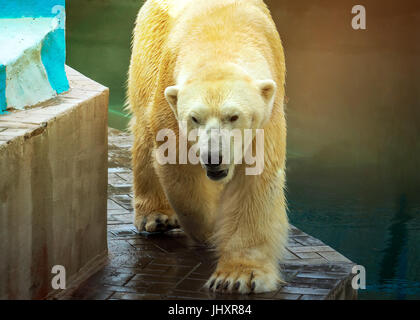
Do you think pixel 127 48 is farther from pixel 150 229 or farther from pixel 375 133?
pixel 150 229

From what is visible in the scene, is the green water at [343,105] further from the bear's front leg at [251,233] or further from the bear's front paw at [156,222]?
the bear's front leg at [251,233]

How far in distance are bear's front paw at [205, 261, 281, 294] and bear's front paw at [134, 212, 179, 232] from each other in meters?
1.04

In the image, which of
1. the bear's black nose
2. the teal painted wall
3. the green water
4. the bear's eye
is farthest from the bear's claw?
the green water

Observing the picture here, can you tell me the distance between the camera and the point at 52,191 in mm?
3879

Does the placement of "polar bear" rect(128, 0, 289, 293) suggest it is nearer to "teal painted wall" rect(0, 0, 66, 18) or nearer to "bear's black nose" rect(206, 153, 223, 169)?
"bear's black nose" rect(206, 153, 223, 169)

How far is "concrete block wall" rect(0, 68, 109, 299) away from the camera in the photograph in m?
3.44

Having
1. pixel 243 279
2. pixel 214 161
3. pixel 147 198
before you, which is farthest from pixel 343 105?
pixel 214 161

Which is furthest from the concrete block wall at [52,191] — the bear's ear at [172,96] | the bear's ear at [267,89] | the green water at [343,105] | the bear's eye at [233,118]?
the green water at [343,105]

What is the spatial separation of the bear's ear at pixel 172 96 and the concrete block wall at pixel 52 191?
20.2 inches

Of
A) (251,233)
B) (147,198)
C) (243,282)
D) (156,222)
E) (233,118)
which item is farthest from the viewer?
(147,198)

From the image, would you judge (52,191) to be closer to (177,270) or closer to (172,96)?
(172,96)

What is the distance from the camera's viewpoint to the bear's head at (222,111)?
12.2 feet

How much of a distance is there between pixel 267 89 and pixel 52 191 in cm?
121
